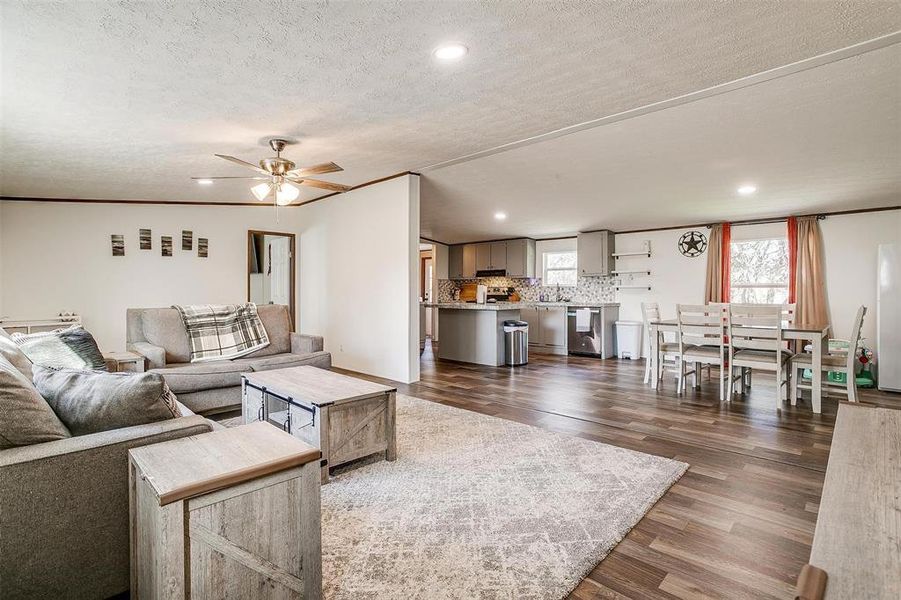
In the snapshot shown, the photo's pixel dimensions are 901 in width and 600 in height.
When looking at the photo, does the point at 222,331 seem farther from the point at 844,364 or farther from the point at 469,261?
the point at 469,261

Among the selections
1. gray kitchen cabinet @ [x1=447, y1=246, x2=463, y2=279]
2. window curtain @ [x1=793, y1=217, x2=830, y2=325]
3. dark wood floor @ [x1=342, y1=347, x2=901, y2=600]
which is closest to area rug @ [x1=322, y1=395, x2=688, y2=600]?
dark wood floor @ [x1=342, y1=347, x2=901, y2=600]

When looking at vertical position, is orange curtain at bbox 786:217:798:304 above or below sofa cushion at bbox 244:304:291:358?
above

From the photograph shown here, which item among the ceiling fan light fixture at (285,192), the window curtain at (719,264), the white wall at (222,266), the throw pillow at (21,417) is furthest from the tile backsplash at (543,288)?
the throw pillow at (21,417)

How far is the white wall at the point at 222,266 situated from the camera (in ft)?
17.0

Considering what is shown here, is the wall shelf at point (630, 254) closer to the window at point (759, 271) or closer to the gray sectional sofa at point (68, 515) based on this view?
the window at point (759, 271)

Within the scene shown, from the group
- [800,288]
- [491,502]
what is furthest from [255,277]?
[800,288]

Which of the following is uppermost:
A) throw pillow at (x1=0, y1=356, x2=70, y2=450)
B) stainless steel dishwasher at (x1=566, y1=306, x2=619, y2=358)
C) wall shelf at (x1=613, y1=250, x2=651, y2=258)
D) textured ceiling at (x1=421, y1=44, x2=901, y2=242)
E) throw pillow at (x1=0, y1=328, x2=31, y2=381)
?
textured ceiling at (x1=421, y1=44, x2=901, y2=242)

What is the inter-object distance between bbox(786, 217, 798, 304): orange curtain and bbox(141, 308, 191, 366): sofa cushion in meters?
7.68

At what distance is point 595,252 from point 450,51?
6.06 meters

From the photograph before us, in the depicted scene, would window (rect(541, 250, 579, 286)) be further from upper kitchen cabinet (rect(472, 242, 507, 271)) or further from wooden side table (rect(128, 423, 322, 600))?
wooden side table (rect(128, 423, 322, 600))

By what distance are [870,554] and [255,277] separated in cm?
800

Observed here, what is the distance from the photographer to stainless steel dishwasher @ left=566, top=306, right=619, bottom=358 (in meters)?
7.43

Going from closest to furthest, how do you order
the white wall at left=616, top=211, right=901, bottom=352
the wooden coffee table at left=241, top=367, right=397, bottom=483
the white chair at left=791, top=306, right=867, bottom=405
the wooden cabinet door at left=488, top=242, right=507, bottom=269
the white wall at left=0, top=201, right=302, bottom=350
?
1. the wooden coffee table at left=241, top=367, right=397, bottom=483
2. the white chair at left=791, top=306, right=867, bottom=405
3. the white wall at left=0, top=201, right=302, bottom=350
4. the white wall at left=616, top=211, right=901, bottom=352
5. the wooden cabinet door at left=488, top=242, right=507, bottom=269

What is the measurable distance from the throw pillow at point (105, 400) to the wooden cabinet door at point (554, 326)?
7043mm
